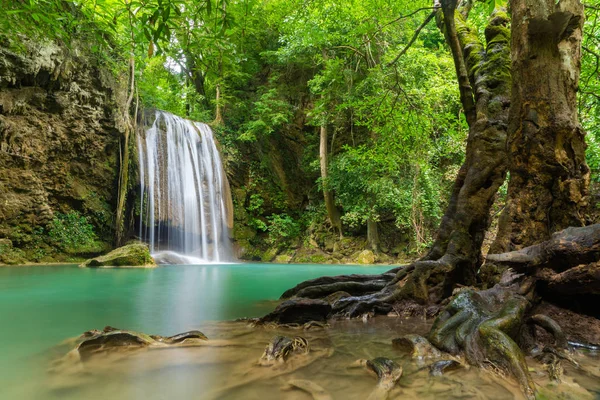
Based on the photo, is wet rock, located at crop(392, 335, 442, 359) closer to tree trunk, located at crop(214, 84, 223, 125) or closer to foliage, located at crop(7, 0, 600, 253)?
foliage, located at crop(7, 0, 600, 253)

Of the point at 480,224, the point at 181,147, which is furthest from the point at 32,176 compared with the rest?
the point at 480,224

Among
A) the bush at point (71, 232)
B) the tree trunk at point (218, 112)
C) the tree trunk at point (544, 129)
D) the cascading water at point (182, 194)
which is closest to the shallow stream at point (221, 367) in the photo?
the tree trunk at point (544, 129)

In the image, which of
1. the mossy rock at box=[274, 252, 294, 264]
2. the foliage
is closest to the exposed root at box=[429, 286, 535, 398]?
the foliage

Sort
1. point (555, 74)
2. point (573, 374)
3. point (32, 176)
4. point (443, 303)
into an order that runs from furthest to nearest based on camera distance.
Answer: point (32, 176), point (443, 303), point (555, 74), point (573, 374)

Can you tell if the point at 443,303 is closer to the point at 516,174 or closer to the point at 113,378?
the point at 516,174

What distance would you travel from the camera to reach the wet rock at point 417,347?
2311 millimetres

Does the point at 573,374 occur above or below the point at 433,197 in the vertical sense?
below

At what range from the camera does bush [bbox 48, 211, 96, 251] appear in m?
A: 12.7

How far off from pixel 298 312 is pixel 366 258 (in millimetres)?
12746

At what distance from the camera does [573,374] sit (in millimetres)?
1948

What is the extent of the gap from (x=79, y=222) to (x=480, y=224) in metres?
14.0

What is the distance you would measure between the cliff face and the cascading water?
156 centimetres

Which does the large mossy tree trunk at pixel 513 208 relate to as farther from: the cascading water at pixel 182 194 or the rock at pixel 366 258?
the cascading water at pixel 182 194

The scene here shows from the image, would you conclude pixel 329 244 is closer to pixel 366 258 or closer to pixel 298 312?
pixel 366 258
